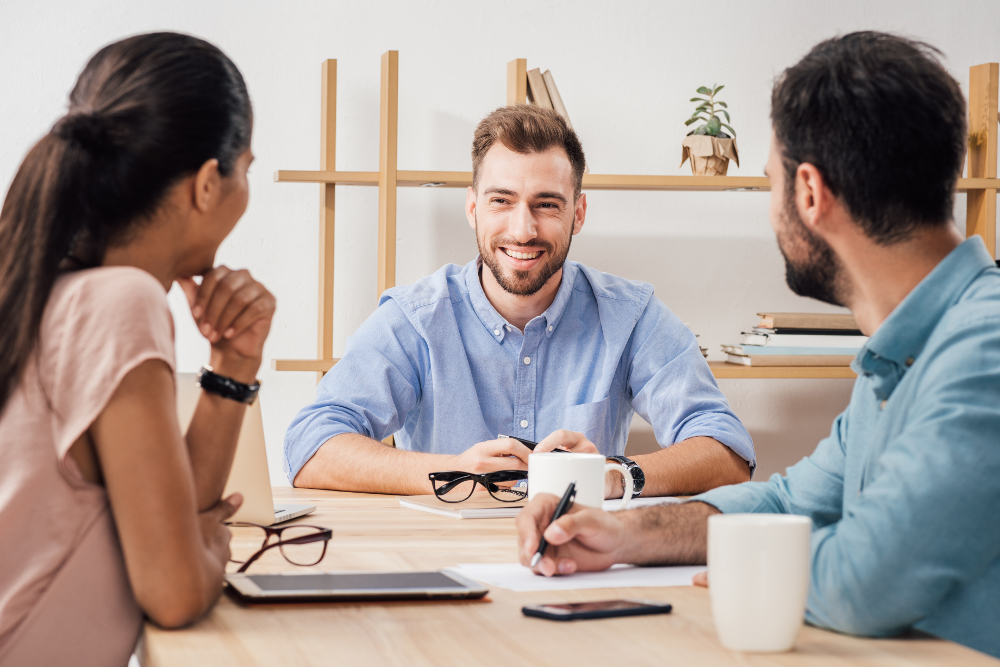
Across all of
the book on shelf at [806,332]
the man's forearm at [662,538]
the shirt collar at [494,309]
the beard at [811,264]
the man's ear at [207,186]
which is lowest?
the man's forearm at [662,538]

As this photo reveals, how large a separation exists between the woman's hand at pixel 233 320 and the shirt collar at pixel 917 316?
0.61 metres

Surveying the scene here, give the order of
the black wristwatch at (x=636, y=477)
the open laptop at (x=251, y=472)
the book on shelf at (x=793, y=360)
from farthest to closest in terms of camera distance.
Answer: the book on shelf at (x=793, y=360), the black wristwatch at (x=636, y=477), the open laptop at (x=251, y=472)

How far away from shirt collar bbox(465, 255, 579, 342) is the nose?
0.12 metres

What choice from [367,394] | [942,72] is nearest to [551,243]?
[367,394]

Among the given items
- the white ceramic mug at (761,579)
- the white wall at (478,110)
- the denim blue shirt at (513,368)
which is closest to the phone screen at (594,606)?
the white ceramic mug at (761,579)

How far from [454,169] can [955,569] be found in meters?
2.15

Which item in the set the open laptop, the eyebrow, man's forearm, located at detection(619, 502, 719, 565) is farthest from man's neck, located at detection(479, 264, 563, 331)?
man's forearm, located at detection(619, 502, 719, 565)

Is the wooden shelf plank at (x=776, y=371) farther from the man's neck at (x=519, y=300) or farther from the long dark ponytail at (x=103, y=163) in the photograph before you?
the long dark ponytail at (x=103, y=163)

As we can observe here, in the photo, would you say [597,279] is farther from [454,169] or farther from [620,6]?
[620,6]

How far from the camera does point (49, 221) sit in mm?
772

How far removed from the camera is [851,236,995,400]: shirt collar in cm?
84

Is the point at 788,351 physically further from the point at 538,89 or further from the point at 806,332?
the point at 538,89

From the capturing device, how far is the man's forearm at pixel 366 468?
1531 mm

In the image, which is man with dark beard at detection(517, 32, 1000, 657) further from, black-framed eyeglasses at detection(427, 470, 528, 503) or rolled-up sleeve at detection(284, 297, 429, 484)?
rolled-up sleeve at detection(284, 297, 429, 484)
